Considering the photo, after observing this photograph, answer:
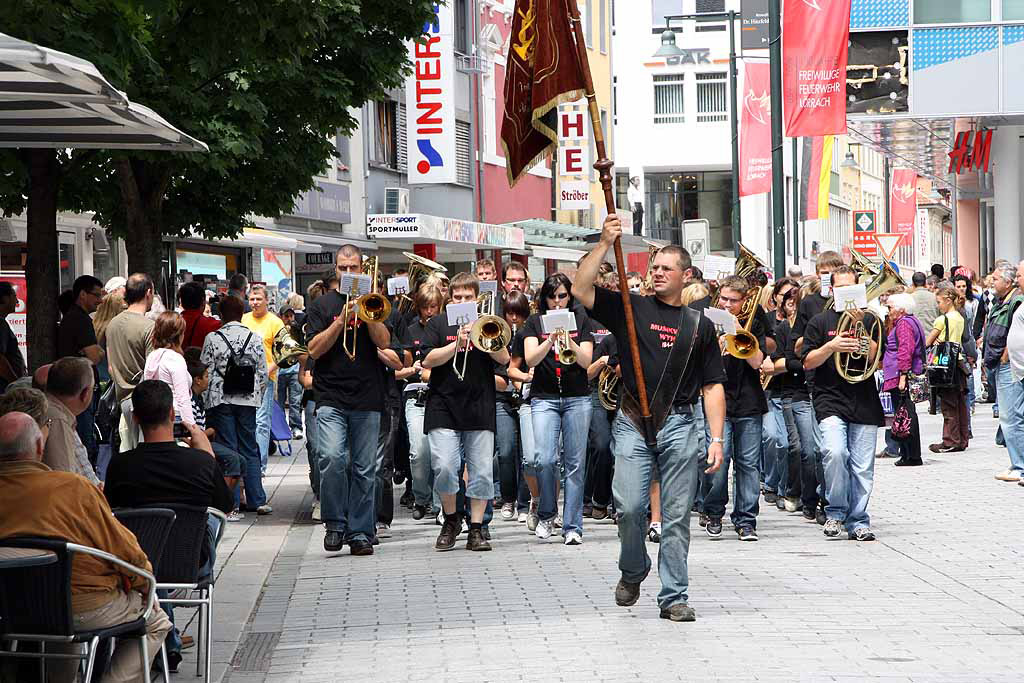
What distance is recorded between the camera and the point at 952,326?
19.6 metres

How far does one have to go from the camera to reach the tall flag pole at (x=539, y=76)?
30.7 feet

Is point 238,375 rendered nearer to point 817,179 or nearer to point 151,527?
point 151,527

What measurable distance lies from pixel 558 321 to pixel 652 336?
273 cm

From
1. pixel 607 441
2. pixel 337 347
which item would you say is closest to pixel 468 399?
pixel 337 347

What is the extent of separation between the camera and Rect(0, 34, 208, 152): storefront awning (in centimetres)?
589

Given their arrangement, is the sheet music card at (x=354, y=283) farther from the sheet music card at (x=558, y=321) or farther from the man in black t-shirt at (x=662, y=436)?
the man in black t-shirt at (x=662, y=436)

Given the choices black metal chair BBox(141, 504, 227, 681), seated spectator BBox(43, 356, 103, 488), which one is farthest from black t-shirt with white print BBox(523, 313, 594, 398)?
black metal chair BBox(141, 504, 227, 681)

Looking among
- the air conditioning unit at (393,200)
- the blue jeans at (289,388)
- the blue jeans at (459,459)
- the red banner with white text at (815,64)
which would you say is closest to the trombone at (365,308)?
the blue jeans at (459,459)

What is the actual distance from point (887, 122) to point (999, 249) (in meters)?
3.48

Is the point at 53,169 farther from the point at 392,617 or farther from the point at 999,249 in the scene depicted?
the point at 999,249

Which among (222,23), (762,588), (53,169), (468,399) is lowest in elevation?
(762,588)

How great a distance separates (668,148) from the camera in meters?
65.2

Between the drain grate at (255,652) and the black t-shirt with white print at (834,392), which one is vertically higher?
the black t-shirt with white print at (834,392)

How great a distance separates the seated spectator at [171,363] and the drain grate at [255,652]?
285cm
